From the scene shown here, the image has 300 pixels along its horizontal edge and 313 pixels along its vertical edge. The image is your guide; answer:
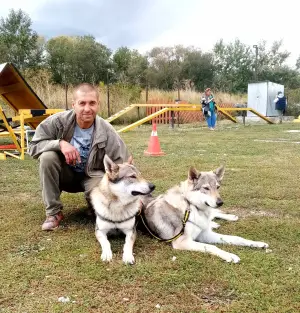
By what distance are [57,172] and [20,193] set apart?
1567mm

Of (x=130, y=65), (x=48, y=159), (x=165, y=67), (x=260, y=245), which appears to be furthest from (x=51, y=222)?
(x=165, y=67)

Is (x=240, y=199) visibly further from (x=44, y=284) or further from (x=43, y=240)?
(x=44, y=284)

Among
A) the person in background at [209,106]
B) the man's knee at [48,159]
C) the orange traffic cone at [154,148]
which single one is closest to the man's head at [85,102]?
the man's knee at [48,159]

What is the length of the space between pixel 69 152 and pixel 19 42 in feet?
83.7

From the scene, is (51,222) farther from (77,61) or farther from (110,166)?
(77,61)

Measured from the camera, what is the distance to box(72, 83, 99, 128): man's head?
3559 mm

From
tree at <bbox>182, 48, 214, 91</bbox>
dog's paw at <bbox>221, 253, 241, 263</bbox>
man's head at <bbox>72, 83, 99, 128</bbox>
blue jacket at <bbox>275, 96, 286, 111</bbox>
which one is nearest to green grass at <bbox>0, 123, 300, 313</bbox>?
dog's paw at <bbox>221, 253, 241, 263</bbox>

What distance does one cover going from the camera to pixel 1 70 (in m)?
7.45

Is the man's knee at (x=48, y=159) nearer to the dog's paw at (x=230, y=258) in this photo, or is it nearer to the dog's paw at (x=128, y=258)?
the dog's paw at (x=128, y=258)

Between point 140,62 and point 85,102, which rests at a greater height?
point 140,62

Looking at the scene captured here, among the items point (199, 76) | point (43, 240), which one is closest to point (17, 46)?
point (199, 76)

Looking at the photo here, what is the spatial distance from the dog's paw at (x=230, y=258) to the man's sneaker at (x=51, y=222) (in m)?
1.70

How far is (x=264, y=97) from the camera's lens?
22219 millimetres

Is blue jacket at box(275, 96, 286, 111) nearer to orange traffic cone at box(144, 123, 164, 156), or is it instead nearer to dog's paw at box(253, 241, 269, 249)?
orange traffic cone at box(144, 123, 164, 156)
